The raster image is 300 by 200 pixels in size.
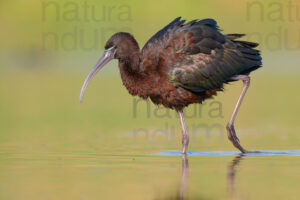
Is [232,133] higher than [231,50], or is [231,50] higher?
[231,50]

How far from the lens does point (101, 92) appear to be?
22359 millimetres

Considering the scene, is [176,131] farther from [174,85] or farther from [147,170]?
[147,170]

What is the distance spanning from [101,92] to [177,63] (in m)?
10.8

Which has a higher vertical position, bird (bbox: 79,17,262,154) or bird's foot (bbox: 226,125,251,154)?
bird (bbox: 79,17,262,154)

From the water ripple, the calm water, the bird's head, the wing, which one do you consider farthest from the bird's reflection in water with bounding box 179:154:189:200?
the bird's head

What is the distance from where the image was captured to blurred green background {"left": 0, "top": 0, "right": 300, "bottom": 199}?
39.2 ft

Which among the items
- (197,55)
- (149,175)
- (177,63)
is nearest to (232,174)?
(149,175)

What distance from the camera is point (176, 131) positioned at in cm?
1470

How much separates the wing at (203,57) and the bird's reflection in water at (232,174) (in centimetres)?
141

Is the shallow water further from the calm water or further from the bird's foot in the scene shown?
the bird's foot

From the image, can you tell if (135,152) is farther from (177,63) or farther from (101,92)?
(101,92)

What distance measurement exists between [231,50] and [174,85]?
3.78 ft

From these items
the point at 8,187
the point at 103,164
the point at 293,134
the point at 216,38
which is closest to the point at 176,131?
the point at 293,134

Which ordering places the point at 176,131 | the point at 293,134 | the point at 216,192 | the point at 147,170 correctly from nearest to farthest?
1. the point at 216,192
2. the point at 147,170
3. the point at 293,134
4. the point at 176,131
